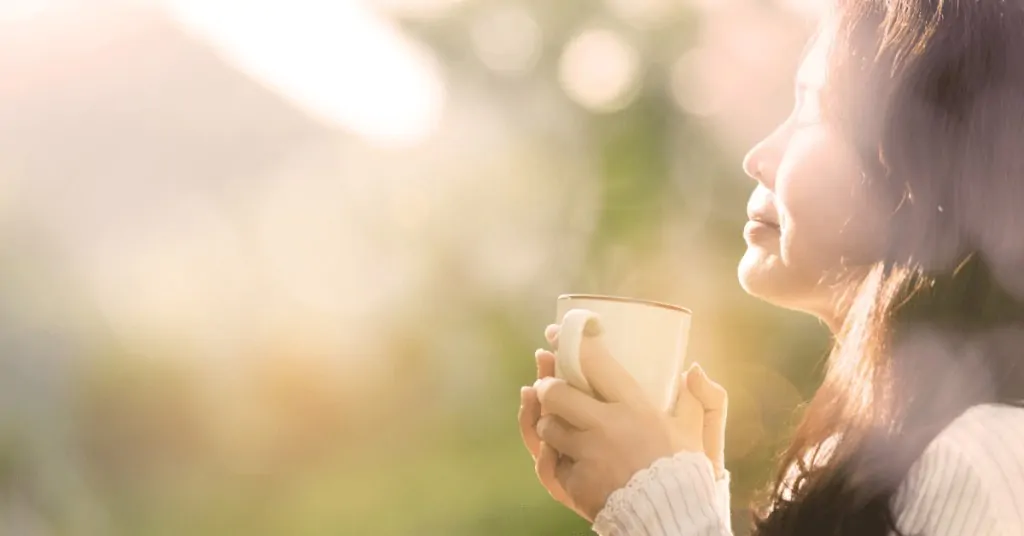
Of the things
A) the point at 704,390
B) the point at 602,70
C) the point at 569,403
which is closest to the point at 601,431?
the point at 569,403

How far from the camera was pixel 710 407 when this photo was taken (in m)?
0.73

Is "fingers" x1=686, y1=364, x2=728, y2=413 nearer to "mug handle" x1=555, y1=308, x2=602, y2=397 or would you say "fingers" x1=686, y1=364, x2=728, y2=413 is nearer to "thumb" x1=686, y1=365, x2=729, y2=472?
"thumb" x1=686, y1=365, x2=729, y2=472

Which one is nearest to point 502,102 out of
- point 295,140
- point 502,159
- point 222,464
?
point 502,159

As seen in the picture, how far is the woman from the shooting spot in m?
0.59

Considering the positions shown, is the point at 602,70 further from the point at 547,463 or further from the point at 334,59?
the point at 547,463

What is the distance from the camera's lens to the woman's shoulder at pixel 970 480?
552 millimetres

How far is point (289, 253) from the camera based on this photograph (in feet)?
3.92

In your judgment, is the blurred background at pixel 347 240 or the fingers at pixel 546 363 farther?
the blurred background at pixel 347 240

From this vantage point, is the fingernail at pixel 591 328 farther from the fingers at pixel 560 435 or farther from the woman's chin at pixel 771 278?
the woman's chin at pixel 771 278

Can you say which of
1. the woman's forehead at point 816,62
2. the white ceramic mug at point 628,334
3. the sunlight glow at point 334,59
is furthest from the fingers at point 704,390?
the sunlight glow at point 334,59

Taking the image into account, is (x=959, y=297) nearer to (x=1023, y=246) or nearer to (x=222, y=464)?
(x=1023, y=246)

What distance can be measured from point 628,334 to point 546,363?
0.10 meters

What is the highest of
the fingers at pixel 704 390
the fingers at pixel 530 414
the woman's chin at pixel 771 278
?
the woman's chin at pixel 771 278

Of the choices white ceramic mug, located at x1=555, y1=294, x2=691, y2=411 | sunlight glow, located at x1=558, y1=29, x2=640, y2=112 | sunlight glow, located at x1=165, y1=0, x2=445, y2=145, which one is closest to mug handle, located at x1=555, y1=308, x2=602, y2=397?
white ceramic mug, located at x1=555, y1=294, x2=691, y2=411
